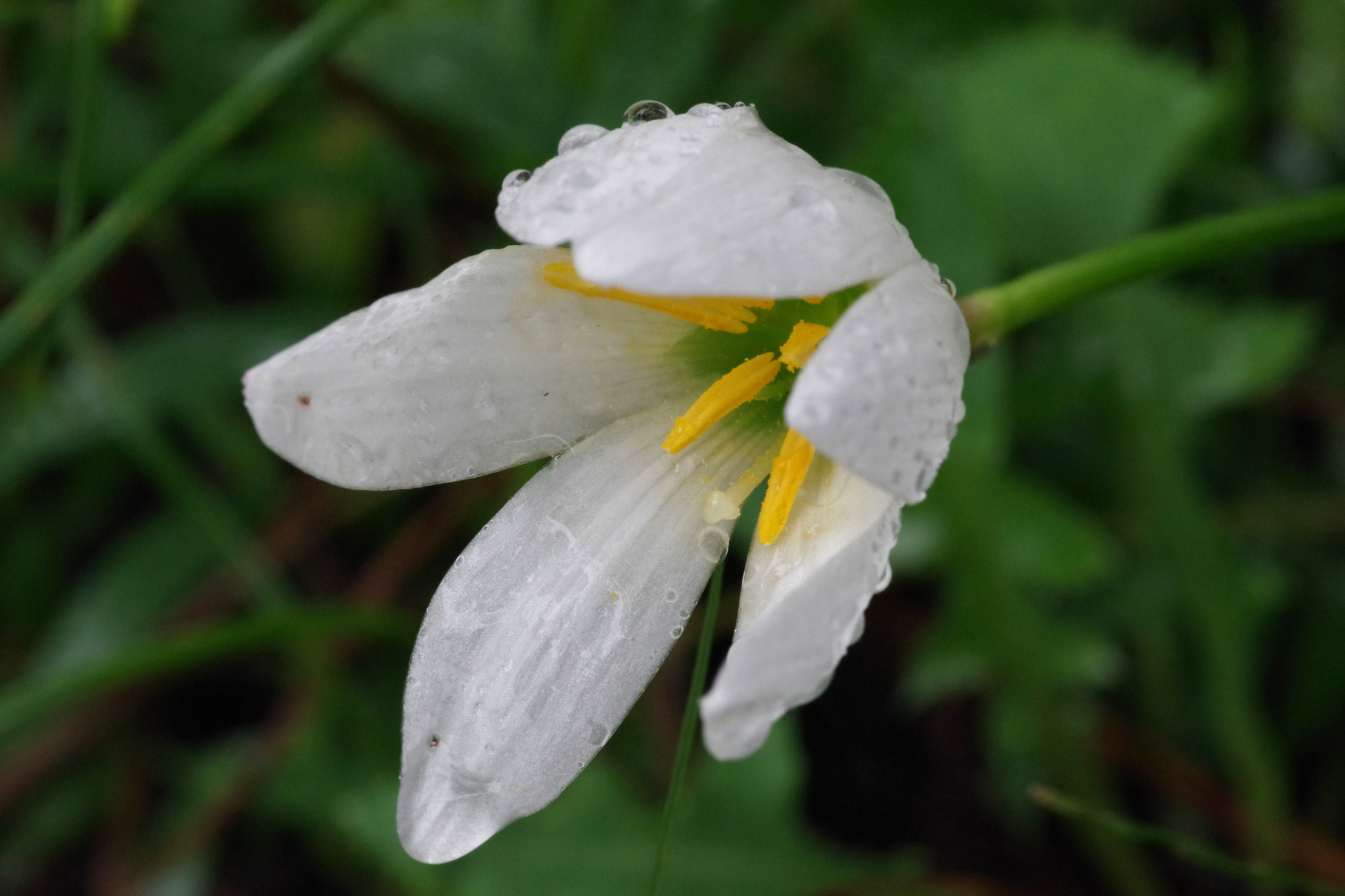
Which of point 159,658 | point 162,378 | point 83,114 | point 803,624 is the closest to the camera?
point 803,624

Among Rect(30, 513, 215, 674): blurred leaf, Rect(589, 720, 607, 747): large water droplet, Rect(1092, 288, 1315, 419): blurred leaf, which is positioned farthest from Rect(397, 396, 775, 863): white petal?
Rect(30, 513, 215, 674): blurred leaf

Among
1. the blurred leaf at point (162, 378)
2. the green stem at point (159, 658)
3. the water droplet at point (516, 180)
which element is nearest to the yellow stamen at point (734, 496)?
the water droplet at point (516, 180)

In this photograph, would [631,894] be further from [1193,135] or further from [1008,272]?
[1193,135]

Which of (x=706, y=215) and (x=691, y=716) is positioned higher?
(x=706, y=215)

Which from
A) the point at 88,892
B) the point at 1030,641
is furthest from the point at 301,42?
the point at 88,892

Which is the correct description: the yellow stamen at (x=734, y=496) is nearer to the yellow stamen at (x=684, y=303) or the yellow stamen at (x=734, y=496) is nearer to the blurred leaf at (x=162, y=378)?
the yellow stamen at (x=684, y=303)

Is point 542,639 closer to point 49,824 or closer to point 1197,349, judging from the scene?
point 1197,349

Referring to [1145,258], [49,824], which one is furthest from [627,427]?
[49,824]
